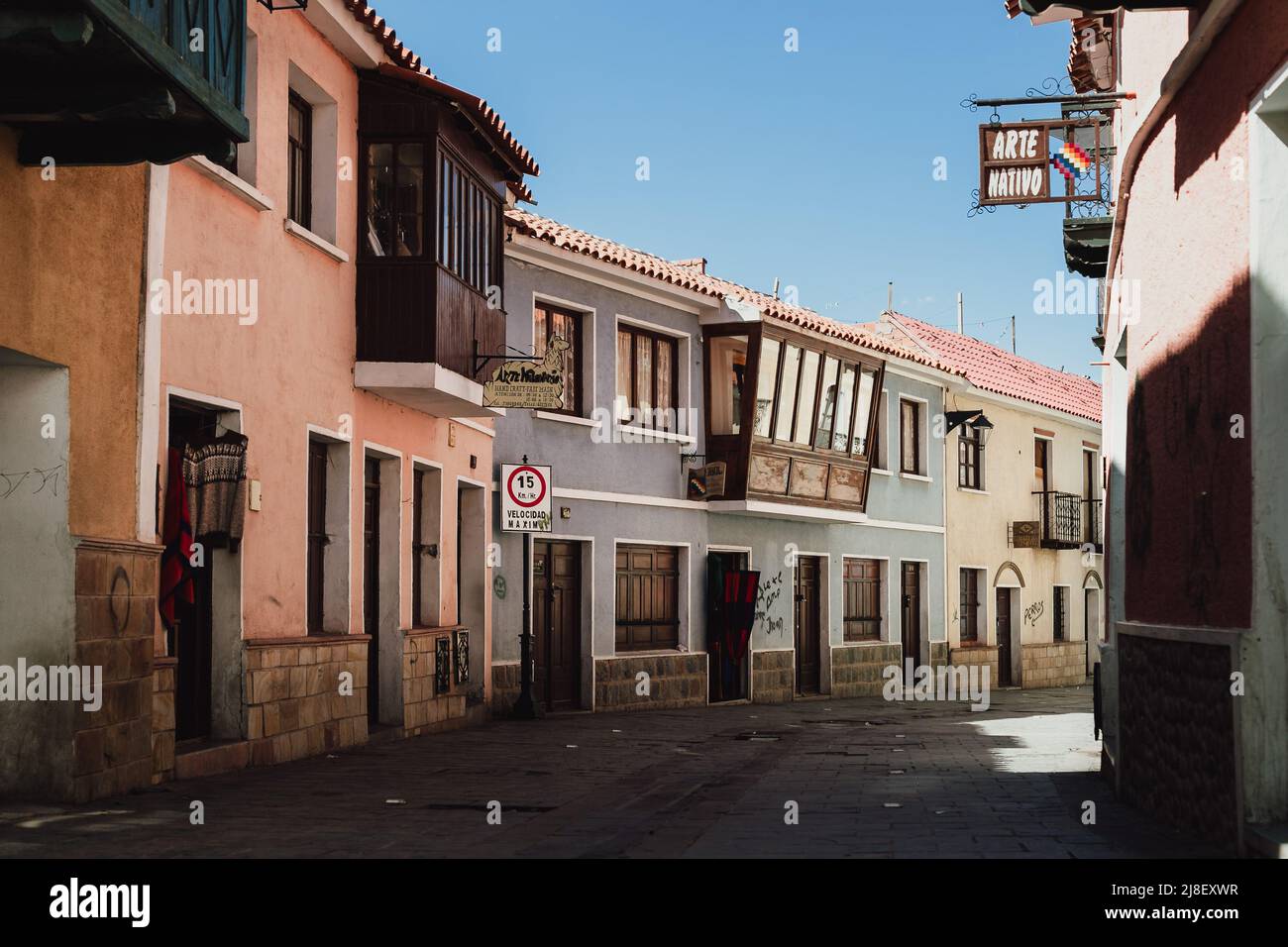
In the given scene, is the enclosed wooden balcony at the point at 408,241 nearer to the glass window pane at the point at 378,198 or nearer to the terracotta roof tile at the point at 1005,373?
the glass window pane at the point at 378,198

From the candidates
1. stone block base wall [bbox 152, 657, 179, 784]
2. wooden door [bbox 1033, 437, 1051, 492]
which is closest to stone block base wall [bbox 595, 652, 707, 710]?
stone block base wall [bbox 152, 657, 179, 784]

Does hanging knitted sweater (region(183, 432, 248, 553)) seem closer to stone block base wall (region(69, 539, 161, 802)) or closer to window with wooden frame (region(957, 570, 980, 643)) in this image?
stone block base wall (region(69, 539, 161, 802))

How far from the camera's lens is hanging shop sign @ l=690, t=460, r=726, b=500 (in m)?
24.8

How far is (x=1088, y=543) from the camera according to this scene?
124 ft

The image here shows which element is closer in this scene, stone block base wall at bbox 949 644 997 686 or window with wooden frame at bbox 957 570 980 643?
stone block base wall at bbox 949 644 997 686

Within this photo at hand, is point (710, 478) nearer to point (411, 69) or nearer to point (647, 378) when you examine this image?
point (647, 378)

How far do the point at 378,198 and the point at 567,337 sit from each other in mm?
6273

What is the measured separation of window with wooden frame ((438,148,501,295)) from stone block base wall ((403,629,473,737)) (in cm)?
399

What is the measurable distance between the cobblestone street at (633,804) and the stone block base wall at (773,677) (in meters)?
7.90

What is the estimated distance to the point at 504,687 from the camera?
799 inches

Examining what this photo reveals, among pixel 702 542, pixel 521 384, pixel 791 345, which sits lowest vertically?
pixel 702 542
